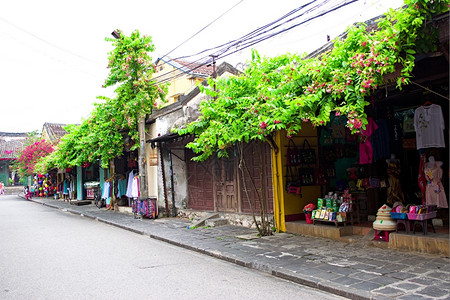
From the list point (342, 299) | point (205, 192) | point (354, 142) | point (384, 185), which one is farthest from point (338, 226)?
point (205, 192)

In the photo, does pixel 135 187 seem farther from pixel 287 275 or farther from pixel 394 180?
pixel 287 275

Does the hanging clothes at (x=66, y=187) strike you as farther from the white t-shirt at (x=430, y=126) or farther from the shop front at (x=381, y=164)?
the white t-shirt at (x=430, y=126)

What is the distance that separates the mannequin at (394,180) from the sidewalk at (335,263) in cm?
153

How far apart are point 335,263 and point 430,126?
351 centimetres

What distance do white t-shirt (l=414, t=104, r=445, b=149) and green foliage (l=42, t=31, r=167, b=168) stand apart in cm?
1032

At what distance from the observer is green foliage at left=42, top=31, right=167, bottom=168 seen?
1479 cm

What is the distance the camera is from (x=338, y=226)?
29.5ft

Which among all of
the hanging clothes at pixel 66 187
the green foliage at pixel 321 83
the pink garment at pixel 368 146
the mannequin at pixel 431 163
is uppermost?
the green foliage at pixel 321 83

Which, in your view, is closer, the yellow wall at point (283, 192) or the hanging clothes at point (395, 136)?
the hanging clothes at point (395, 136)

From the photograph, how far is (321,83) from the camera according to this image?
271 inches

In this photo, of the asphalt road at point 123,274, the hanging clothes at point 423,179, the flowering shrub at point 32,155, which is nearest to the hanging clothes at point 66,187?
the flowering shrub at point 32,155

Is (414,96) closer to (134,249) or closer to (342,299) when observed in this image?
(342,299)

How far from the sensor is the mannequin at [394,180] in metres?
8.54

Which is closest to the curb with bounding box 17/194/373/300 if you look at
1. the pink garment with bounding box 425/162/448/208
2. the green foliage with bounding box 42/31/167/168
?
the pink garment with bounding box 425/162/448/208
